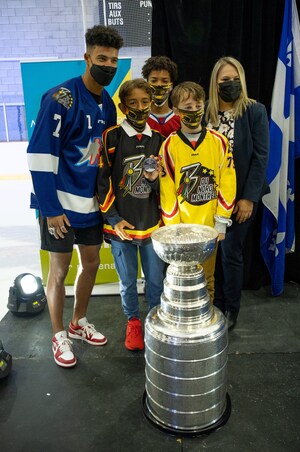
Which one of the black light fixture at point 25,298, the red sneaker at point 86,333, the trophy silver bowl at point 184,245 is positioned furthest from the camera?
the black light fixture at point 25,298

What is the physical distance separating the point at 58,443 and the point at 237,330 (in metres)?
1.19

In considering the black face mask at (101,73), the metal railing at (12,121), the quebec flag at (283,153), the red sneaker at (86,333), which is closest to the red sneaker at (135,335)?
the red sneaker at (86,333)

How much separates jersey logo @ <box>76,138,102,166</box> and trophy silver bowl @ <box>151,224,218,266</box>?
0.50 m

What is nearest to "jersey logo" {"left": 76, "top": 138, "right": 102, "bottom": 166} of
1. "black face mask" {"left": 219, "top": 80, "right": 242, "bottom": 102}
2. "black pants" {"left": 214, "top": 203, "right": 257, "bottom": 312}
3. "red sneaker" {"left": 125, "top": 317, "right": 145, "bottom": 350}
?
"black face mask" {"left": 219, "top": 80, "right": 242, "bottom": 102}

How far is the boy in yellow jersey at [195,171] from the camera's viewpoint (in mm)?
1754

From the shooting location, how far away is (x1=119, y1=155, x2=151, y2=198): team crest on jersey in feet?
5.99

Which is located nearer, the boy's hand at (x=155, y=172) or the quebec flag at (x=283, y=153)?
the boy's hand at (x=155, y=172)

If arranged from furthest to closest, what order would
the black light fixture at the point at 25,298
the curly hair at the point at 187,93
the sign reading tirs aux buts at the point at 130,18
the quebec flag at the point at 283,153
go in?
the sign reading tirs aux buts at the point at 130,18, the black light fixture at the point at 25,298, the quebec flag at the point at 283,153, the curly hair at the point at 187,93

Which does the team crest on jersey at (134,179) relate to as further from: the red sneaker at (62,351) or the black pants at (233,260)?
the red sneaker at (62,351)

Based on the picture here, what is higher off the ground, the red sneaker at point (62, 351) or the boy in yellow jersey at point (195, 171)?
the boy in yellow jersey at point (195, 171)

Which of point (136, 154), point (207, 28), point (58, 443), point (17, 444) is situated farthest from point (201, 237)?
point (207, 28)

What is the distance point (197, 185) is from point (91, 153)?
20.0 inches

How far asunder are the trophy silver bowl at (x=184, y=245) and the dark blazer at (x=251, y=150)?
0.52 meters

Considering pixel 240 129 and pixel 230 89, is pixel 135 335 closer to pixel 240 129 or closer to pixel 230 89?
pixel 240 129
